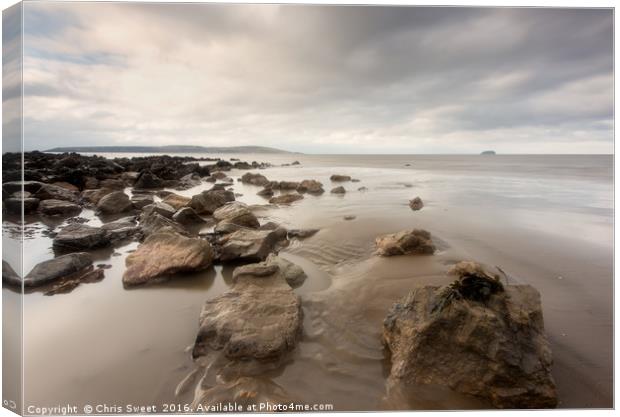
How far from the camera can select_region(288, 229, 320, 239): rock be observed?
6.20m

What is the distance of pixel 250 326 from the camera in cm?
271

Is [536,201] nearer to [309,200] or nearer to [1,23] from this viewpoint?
[309,200]

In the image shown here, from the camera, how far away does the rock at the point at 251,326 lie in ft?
8.21

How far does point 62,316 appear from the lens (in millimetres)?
3195

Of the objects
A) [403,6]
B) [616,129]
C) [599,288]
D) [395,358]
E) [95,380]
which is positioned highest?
[403,6]

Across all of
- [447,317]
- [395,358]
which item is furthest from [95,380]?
[447,317]

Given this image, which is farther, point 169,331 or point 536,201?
point 536,201

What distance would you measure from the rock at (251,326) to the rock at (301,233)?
2756 millimetres

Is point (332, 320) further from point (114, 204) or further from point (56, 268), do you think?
point (114, 204)

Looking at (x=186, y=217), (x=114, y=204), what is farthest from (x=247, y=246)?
(x=114, y=204)

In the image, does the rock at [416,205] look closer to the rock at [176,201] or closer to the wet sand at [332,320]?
the wet sand at [332,320]

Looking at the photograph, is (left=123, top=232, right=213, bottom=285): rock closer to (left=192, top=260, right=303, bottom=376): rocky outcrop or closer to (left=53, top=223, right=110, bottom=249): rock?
(left=192, top=260, right=303, bottom=376): rocky outcrop

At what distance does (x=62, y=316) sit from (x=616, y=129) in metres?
5.63

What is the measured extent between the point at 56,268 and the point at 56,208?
5325 millimetres
